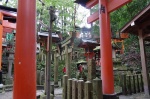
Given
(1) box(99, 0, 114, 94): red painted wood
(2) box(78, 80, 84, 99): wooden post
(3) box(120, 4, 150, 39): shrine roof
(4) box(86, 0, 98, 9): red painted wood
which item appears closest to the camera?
(2) box(78, 80, 84, 99): wooden post

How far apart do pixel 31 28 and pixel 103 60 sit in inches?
138

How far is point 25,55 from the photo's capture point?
3600 mm

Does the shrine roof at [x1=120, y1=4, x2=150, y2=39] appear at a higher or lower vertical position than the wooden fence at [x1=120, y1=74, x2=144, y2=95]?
higher

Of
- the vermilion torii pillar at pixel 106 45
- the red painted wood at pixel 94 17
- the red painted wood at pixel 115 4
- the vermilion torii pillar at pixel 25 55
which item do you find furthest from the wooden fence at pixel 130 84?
the vermilion torii pillar at pixel 25 55

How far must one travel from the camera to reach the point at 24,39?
3672 mm

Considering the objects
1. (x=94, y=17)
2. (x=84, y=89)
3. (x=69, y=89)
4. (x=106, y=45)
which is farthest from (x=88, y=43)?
(x=84, y=89)

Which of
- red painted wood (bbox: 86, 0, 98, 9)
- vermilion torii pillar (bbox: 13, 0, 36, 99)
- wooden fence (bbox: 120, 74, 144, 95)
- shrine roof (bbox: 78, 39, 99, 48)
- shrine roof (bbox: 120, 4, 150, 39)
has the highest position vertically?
red painted wood (bbox: 86, 0, 98, 9)

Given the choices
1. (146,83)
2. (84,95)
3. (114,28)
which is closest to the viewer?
(84,95)

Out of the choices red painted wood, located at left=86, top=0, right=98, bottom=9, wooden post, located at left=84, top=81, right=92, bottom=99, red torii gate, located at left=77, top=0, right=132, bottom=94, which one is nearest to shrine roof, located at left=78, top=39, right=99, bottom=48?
red painted wood, located at left=86, top=0, right=98, bottom=9

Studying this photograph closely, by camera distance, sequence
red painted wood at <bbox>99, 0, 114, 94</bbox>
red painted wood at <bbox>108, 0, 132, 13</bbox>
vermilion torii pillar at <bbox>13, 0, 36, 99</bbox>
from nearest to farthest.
A: vermilion torii pillar at <bbox>13, 0, 36, 99</bbox> → red painted wood at <bbox>99, 0, 114, 94</bbox> → red painted wood at <bbox>108, 0, 132, 13</bbox>

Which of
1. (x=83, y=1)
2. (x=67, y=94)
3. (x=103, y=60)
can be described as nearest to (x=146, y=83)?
(x=103, y=60)

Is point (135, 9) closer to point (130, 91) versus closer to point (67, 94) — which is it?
point (130, 91)

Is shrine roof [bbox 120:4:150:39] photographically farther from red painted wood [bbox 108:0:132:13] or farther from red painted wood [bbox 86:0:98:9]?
red painted wood [bbox 86:0:98:9]

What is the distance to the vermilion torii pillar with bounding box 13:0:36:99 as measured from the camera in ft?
11.5
